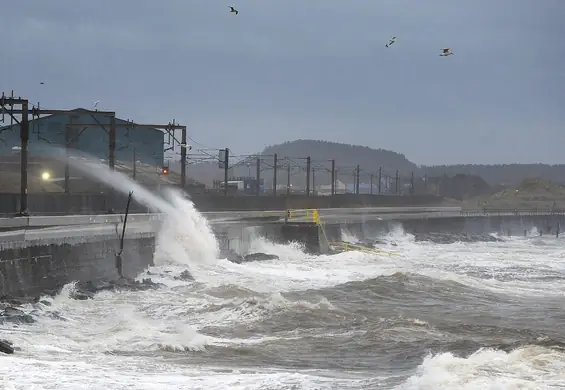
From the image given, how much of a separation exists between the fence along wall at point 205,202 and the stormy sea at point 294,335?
347 inches

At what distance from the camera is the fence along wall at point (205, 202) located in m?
37.6

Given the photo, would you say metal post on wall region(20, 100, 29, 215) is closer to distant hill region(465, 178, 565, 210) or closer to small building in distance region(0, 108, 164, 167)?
small building in distance region(0, 108, 164, 167)

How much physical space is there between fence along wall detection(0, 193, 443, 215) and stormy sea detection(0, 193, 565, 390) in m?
8.82

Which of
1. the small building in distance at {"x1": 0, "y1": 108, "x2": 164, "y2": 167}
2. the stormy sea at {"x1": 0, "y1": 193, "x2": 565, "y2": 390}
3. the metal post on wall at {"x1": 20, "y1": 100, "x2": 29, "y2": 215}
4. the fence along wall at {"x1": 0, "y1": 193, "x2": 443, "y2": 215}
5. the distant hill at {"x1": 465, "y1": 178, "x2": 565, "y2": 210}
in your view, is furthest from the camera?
the distant hill at {"x1": 465, "y1": 178, "x2": 565, "y2": 210}

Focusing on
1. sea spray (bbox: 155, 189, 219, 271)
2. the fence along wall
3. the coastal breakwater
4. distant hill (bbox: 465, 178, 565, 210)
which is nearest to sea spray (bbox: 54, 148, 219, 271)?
sea spray (bbox: 155, 189, 219, 271)

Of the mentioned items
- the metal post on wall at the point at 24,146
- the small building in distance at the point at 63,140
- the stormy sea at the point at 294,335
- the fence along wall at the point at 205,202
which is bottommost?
the stormy sea at the point at 294,335

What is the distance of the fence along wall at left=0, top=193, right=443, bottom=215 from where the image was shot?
37.6 m

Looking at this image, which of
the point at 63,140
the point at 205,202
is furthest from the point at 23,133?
the point at 63,140

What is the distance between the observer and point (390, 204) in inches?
3942

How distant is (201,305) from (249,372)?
847cm

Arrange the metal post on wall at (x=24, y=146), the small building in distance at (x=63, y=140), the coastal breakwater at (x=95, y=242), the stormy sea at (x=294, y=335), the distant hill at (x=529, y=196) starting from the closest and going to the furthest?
1. the stormy sea at (x=294, y=335)
2. the coastal breakwater at (x=95, y=242)
3. the metal post on wall at (x=24, y=146)
4. the small building in distance at (x=63, y=140)
5. the distant hill at (x=529, y=196)

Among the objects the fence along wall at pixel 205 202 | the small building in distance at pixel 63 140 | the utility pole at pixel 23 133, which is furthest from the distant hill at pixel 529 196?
the utility pole at pixel 23 133

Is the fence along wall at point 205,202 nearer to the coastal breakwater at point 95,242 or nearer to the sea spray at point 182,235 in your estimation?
the sea spray at point 182,235

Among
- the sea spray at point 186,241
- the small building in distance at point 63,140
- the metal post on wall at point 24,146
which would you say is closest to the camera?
the metal post on wall at point 24,146
